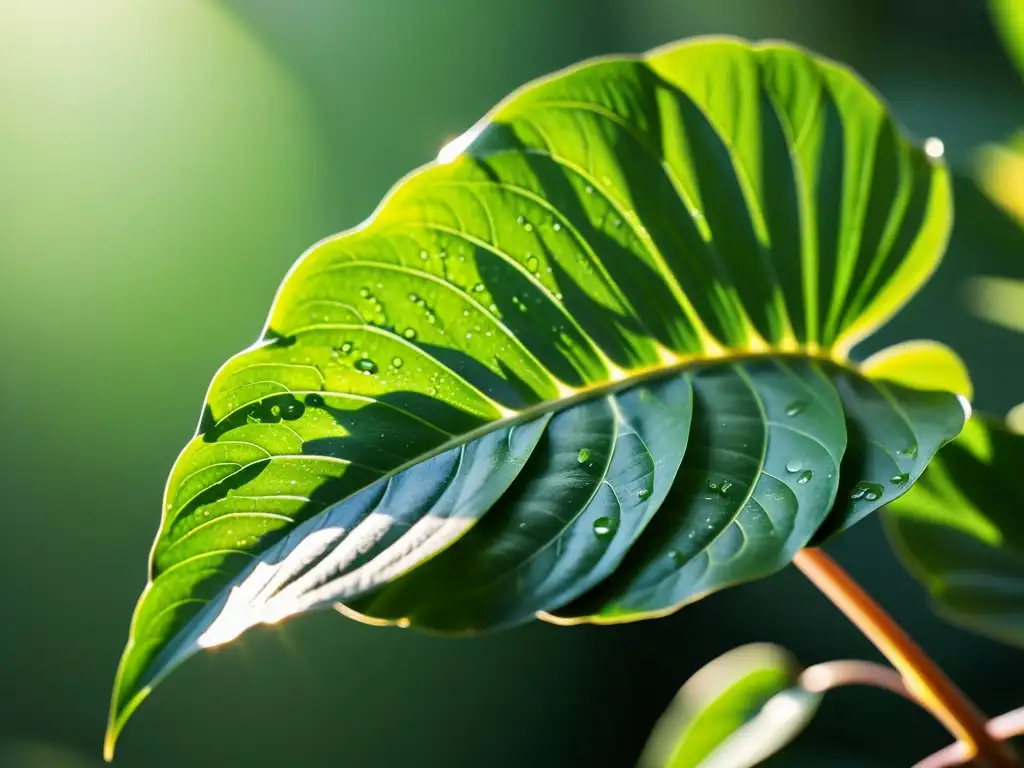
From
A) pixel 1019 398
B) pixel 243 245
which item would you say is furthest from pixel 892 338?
pixel 243 245

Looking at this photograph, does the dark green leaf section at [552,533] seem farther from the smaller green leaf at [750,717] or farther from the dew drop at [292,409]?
the smaller green leaf at [750,717]

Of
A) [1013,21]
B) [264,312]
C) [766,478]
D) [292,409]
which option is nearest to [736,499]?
[766,478]

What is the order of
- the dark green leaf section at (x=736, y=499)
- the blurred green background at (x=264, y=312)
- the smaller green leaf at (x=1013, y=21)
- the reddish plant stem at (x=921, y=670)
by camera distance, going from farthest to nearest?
the blurred green background at (x=264, y=312)
the smaller green leaf at (x=1013, y=21)
the reddish plant stem at (x=921, y=670)
the dark green leaf section at (x=736, y=499)

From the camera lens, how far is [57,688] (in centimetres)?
111

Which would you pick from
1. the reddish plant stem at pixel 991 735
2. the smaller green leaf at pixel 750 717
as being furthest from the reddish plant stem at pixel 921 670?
the smaller green leaf at pixel 750 717

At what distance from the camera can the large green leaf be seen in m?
0.38

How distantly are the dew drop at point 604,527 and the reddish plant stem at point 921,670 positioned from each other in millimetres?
223

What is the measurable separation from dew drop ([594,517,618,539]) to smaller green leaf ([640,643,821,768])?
0.35m

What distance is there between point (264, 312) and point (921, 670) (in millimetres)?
1042

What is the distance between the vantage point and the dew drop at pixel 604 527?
0.40 metres

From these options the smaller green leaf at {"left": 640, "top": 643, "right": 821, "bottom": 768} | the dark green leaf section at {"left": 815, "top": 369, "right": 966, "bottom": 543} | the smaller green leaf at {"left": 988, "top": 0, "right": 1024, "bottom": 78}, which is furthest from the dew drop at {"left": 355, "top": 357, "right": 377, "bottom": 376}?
the smaller green leaf at {"left": 988, "top": 0, "right": 1024, "bottom": 78}

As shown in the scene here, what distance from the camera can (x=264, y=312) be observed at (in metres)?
1.22

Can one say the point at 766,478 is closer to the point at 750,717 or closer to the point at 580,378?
the point at 580,378

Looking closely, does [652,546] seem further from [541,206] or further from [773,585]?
[773,585]
